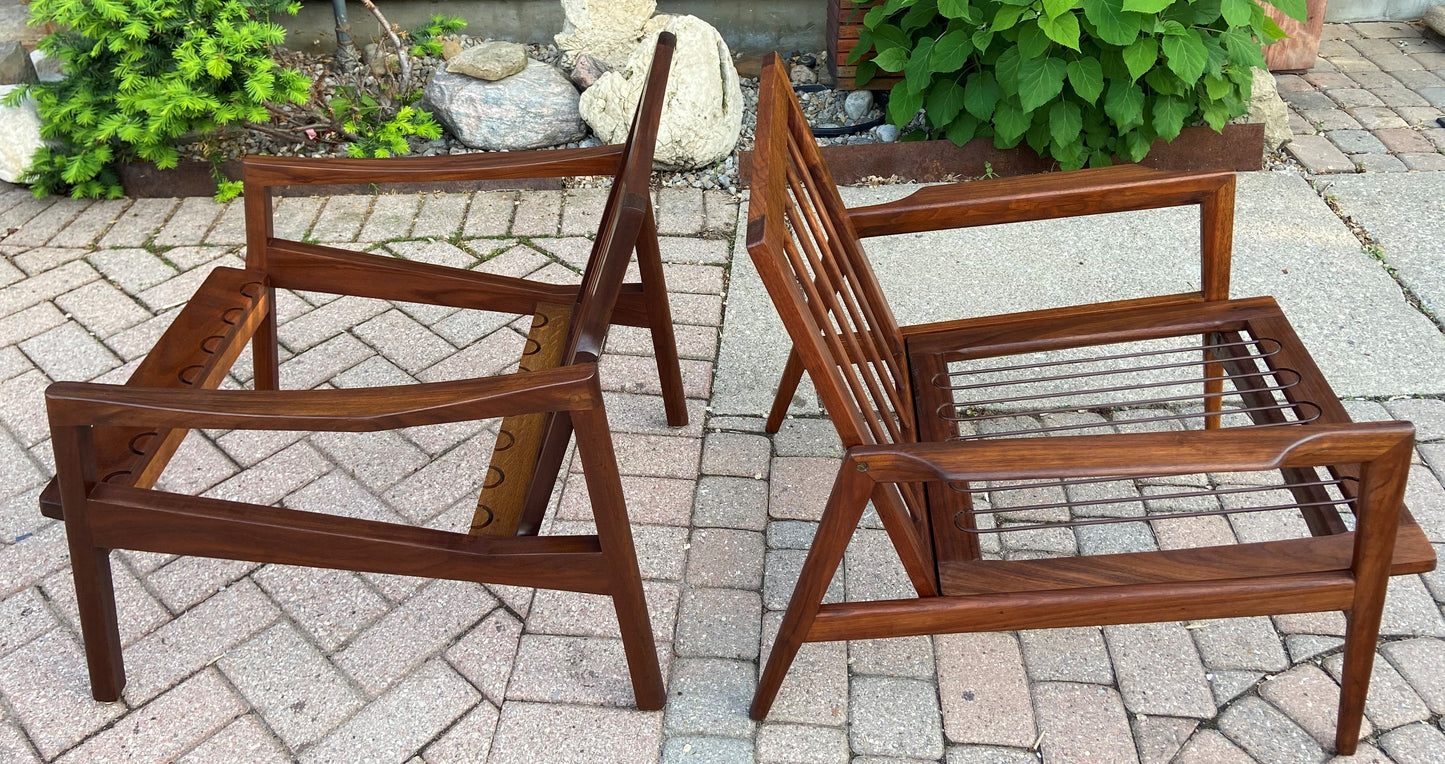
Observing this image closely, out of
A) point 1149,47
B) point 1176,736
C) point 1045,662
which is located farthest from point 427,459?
point 1149,47

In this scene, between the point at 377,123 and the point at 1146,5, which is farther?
the point at 377,123

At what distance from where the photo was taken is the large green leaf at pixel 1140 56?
10.9 feet

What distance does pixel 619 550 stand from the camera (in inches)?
70.5

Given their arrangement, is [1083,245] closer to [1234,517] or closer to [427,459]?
[1234,517]

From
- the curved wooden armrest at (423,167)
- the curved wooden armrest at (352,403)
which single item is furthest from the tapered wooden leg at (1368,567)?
the curved wooden armrest at (423,167)

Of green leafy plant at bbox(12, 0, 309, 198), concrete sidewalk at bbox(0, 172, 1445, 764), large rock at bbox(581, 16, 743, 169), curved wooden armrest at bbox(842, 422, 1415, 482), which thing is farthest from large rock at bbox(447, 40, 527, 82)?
curved wooden armrest at bbox(842, 422, 1415, 482)

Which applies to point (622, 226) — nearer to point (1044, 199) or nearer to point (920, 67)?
point (1044, 199)

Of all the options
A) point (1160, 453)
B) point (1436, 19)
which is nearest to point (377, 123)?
point (1160, 453)

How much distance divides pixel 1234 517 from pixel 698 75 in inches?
94.2

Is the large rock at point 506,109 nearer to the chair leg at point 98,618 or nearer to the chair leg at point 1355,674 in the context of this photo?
the chair leg at point 98,618

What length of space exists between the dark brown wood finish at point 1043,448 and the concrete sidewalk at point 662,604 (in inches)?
9.3

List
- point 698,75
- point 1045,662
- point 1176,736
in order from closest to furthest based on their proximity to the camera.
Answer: point 1176,736 → point 1045,662 → point 698,75

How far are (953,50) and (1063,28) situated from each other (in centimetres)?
42

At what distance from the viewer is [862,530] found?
7.97 feet
